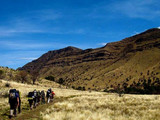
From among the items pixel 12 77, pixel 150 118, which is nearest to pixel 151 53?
pixel 12 77

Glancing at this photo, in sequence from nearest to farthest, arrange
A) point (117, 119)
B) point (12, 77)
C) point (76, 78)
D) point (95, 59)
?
1. point (117, 119)
2. point (12, 77)
3. point (76, 78)
4. point (95, 59)

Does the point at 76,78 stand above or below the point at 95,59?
below

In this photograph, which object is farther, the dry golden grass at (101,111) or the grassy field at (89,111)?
the grassy field at (89,111)

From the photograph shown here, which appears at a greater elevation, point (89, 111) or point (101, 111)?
point (89, 111)

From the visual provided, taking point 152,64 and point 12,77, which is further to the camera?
point 152,64

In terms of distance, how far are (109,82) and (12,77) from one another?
70416mm

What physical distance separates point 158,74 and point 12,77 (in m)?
80.3

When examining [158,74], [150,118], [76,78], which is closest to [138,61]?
[158,74]

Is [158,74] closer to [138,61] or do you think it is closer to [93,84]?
[138,61]

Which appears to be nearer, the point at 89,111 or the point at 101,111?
the point at 89,111

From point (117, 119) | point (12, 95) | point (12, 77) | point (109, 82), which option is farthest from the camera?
point (109, 82)

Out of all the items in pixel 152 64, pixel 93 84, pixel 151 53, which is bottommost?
pixel 93 84

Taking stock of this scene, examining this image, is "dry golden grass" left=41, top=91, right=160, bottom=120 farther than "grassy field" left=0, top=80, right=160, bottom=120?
No

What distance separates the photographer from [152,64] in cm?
12094
